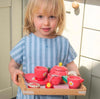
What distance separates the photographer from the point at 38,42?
1316 millimetres

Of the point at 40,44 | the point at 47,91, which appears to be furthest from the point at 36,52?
the point at 47,91

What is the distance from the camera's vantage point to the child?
49.0 inches

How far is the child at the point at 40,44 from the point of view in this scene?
1.24 meters

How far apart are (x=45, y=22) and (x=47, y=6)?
0.08m

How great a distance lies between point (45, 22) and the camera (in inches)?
47.6

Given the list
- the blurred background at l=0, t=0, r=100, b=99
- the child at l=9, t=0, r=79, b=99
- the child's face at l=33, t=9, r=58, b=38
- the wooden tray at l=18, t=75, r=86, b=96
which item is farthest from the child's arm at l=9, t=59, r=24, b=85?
the blurred background at l=0, t=0, r=100, b=99

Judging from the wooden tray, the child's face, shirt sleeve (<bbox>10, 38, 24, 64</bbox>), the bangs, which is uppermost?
the bangs

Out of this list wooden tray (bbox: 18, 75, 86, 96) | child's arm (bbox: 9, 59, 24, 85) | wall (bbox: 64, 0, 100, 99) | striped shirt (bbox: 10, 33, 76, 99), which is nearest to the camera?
wooden tray (bbox: 18, 75, 86, 96)

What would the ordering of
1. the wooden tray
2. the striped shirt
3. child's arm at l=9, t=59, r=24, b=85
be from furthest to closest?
1. the striped shirt
2. child's arm at l=9, t=59, r=24, b=85
3. the wooden tray

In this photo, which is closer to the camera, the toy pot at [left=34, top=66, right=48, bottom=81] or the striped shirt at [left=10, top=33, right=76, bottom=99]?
the toy pot at [left=34, top=66, right=48, bottom=81]

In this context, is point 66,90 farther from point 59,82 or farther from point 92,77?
point 92,77

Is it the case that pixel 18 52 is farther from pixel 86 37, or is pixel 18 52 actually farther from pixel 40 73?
pixel 86 37

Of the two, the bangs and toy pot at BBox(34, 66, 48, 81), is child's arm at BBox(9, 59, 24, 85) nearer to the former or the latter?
toy pot at BBox(34, 66, 48, 81)

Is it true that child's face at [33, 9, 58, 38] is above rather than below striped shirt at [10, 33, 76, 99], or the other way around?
above
